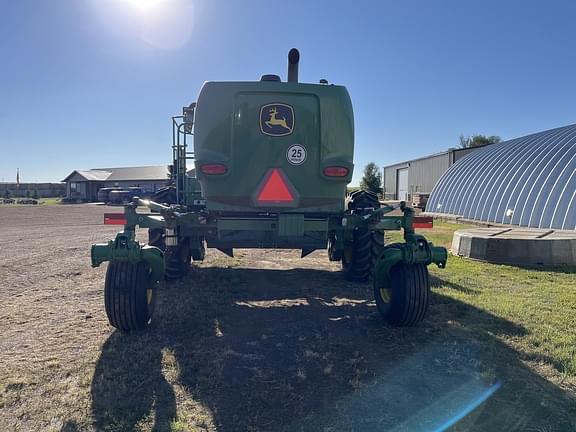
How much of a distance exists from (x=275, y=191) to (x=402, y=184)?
44481 mm

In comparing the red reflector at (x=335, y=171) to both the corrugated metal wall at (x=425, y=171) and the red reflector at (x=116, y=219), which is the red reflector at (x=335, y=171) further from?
the corrugated metal wall at (x=425, y=171)

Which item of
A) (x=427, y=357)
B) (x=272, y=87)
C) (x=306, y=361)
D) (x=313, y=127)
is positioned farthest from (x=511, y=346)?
(x=272, y=87)

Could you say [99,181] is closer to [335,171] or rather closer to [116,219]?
[116,219]

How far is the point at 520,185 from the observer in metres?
17.2

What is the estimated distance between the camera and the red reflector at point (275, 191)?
18.0 ft

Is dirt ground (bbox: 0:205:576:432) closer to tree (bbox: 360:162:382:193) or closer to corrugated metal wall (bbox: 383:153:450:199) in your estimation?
corrugated metal wall (bbox: 383:153:450:199)

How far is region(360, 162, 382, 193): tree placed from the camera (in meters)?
59.1

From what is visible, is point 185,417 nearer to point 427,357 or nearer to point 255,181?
point 427,357

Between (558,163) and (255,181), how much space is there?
1513 centimetres

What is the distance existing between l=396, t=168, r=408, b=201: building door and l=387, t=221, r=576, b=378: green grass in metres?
37.4

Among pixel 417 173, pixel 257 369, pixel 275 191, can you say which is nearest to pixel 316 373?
pixel 257 369

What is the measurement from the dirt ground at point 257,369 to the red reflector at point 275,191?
4.97 feet

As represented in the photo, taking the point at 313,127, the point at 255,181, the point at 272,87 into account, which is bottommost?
the point at 255,181

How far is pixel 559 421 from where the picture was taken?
3.23m
